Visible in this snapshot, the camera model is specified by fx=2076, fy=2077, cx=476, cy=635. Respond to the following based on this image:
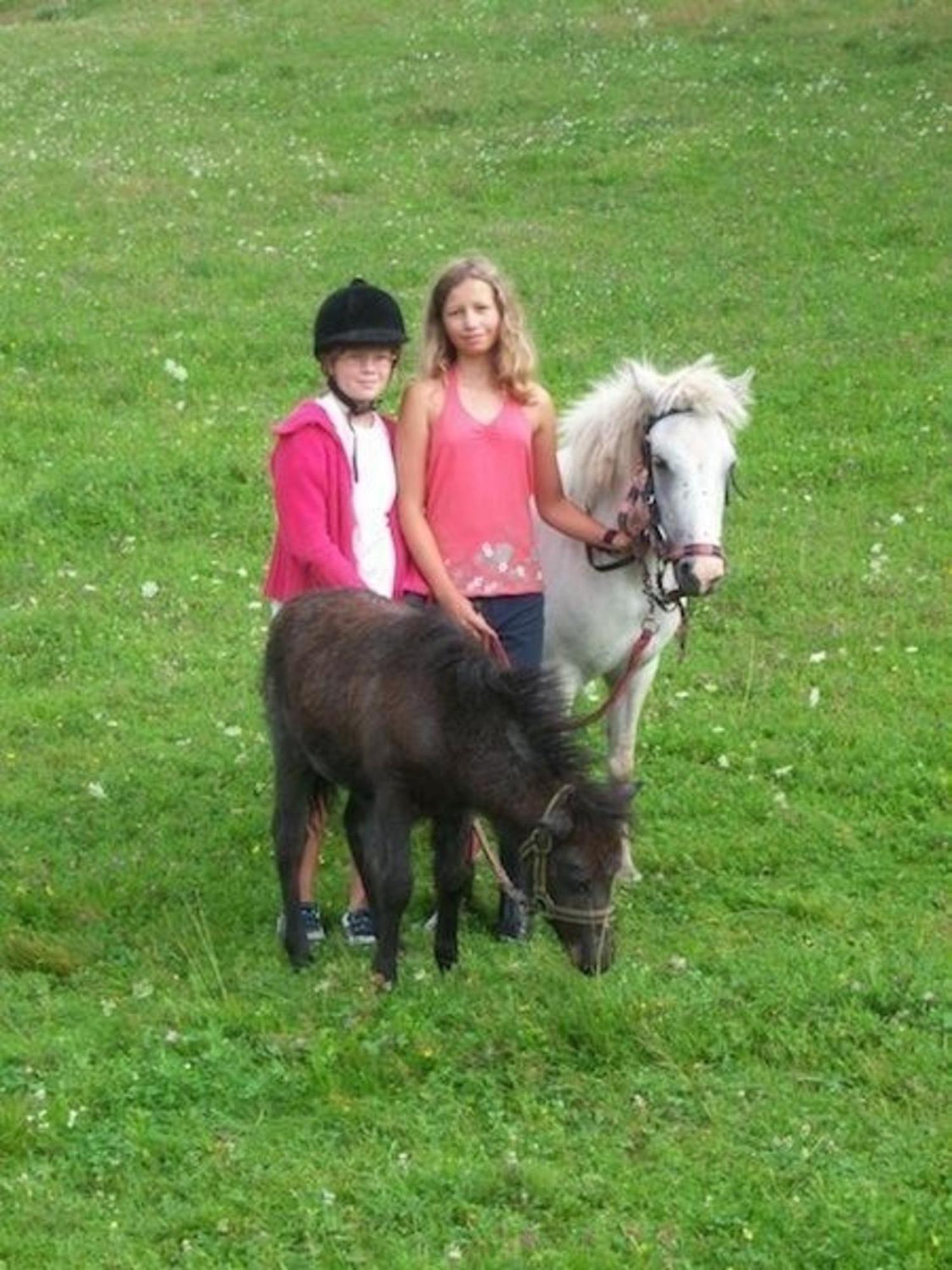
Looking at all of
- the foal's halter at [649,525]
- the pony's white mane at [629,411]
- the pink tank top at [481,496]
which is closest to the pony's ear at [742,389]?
the pony's white mane at [629,411]

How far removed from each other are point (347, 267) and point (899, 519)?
805cm

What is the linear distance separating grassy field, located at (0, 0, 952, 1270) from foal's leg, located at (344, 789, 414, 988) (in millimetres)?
194

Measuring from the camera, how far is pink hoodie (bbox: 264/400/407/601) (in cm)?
799

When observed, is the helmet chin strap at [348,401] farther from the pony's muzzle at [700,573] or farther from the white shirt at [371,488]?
the pony's muzzle at [700,573]

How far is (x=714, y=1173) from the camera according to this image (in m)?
6.40

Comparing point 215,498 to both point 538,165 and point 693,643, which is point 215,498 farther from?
point 538,165

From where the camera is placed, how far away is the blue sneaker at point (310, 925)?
835cm

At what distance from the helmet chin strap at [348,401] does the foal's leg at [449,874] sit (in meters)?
1.67

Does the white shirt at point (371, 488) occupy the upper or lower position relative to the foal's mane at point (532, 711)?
upper

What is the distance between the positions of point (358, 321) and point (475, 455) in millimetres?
712

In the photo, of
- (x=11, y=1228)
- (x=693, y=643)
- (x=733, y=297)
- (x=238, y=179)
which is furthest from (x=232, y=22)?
(x=11, y=1228)

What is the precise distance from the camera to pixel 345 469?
8.08 m

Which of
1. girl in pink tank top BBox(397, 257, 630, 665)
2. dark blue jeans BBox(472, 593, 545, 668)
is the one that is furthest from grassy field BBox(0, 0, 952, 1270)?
girl in pink tank top BBox(397, 257, 630, 665)

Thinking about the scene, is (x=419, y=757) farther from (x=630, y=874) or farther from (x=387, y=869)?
(x=630, y=874)
